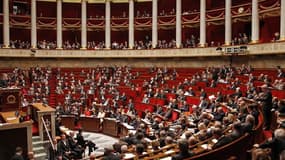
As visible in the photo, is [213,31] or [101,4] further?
[101,4]

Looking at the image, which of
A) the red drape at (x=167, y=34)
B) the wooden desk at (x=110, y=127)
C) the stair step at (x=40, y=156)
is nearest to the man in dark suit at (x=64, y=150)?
the stair step at (x=40, y=156)

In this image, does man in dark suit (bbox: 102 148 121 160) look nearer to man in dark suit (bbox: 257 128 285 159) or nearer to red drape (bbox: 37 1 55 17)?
man in dark suit (bbox: 257 128 285 159)

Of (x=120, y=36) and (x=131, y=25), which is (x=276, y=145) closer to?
(x=131, y=25)

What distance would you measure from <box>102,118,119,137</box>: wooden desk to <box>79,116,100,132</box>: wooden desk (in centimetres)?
50

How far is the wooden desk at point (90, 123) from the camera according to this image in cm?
1752

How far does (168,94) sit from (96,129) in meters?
4.24

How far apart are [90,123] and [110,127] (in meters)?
1.50

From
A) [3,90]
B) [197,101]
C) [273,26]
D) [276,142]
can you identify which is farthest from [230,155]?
[273,26]

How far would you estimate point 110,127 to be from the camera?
1675 cm

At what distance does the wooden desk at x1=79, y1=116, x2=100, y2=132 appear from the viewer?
1752cm

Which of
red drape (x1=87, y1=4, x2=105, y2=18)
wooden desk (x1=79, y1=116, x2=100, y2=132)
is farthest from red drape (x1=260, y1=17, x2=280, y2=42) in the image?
red drape (x1=87, y1=4, x2=105, y2=18)

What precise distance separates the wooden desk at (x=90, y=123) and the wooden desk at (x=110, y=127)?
0.50 metres

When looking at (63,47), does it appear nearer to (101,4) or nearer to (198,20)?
(101,4)

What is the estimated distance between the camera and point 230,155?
19.1 feet
